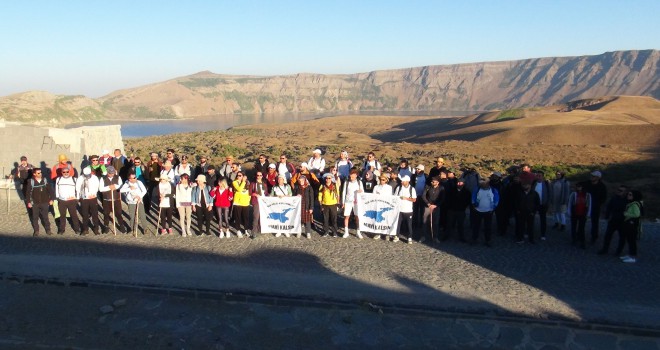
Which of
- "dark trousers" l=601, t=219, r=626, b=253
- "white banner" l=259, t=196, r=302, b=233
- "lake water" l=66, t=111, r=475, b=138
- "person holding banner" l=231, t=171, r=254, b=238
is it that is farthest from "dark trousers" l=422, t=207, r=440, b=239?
"lake water" l=66, t=111, r=475, b=138

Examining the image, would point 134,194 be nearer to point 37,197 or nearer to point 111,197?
point 111,197

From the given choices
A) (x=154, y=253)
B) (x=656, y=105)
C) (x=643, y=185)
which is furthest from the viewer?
(x=656, y=105)

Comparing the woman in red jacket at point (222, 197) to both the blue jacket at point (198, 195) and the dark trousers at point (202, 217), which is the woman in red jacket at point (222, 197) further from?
the dark trousers at point (202, 217)

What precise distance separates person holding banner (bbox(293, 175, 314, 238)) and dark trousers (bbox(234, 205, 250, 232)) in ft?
4.11

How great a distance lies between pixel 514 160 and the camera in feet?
100

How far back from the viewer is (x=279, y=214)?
12203mm

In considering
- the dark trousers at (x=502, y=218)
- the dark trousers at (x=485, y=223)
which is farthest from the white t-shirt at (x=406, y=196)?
the dark trousers at (x=502, y=218)

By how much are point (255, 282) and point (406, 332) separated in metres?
2.86

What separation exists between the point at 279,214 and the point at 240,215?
0.90 metres

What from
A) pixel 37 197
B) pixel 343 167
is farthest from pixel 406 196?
pixel 37 197

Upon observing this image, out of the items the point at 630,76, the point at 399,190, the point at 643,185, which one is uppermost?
Result: the point at 630,76

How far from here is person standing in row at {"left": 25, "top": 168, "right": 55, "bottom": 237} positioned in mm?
11727

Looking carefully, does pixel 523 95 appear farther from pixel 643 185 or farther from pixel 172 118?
pixel 643 185

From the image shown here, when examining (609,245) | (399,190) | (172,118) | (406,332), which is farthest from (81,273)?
(172,118)
